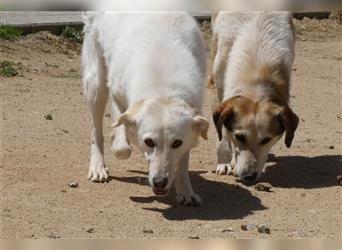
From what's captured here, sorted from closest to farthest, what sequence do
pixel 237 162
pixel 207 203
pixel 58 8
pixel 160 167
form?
pixel 58 8 < pixel 160 167 < pixel 207 203 < pixel 237 162

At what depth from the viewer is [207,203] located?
18.2 feet

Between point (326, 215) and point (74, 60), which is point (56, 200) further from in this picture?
point (74, 60)

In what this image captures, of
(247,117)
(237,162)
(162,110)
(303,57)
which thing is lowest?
(303,57)

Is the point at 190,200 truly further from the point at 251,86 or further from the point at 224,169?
the point at 251,86

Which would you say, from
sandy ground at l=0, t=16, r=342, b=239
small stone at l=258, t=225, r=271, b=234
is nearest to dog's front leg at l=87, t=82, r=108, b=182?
sandy ground at l=0, t=16, r=342, b=239

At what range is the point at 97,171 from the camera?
19.9ft

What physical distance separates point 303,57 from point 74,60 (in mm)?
4403

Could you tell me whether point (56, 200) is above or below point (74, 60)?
above

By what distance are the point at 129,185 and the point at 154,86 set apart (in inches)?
45.2

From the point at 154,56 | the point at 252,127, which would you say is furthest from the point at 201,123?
the point at 252,127

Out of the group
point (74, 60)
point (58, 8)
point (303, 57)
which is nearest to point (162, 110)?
point (58, 8)

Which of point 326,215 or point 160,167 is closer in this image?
point 160,167

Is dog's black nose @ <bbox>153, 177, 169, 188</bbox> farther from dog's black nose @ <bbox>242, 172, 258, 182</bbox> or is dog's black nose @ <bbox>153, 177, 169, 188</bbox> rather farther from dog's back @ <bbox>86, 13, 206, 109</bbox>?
dog's black nose @ <bbox>242, 172, 258, 182</bbox>

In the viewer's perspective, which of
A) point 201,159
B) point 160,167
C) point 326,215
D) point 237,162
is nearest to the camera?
point 160,167
